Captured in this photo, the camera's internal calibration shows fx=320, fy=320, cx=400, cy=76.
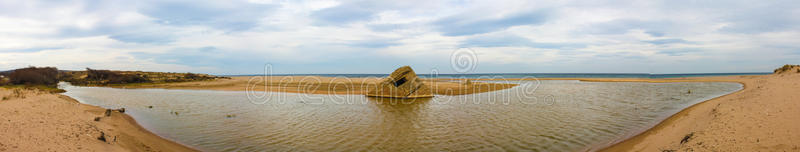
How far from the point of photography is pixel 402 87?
1966 centimetres

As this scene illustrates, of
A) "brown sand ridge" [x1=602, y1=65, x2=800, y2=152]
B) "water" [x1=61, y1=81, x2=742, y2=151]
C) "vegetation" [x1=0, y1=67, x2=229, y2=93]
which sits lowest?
"water" [x1=61, y1=81, x2=742, y2=151]

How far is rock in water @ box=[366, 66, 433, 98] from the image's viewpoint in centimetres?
1959

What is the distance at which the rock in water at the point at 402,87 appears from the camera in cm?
1959

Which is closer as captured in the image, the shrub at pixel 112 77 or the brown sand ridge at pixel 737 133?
the brown sand ridge at pixel 737 133

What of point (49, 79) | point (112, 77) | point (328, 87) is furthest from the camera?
point (112, 77)

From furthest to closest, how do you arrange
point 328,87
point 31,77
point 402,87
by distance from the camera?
point 31,77
point 328,87
point 402,87

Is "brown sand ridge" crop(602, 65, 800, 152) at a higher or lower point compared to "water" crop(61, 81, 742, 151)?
higher

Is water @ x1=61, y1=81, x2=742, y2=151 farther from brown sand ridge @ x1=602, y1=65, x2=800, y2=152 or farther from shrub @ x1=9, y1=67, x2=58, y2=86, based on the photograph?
shrub @ x1=9, y1=67, x2=58, y2=86

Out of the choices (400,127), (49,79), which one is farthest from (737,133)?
(49,79)

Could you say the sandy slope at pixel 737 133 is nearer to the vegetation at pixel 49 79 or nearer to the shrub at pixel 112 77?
the vegetation at pixel 49 79

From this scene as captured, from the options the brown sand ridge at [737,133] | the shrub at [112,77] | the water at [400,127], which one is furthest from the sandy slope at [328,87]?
the brown sand ridge at [737,133]

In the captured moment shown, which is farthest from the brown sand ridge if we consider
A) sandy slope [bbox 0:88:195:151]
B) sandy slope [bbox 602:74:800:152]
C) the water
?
sandy slope [bbox 0:88:195:151]

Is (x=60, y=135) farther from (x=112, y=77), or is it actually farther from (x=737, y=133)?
(x=112, y=77)

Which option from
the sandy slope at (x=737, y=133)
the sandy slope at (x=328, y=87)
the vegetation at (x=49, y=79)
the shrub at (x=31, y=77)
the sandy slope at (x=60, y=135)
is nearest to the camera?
the sandy slope at (x=737, y=133)
